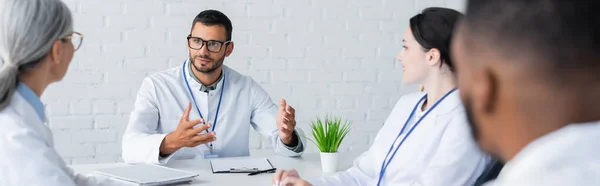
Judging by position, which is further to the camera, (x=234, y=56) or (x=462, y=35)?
(x=234, y=56)

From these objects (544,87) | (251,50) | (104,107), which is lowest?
(104,107)

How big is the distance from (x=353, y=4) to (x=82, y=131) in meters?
1.90

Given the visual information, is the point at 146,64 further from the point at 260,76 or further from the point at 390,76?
the point at 390,76

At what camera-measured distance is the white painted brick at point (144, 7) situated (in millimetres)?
3879

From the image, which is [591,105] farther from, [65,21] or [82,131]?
[82,131]

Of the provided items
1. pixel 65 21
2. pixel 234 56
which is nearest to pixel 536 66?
pixel 65 21

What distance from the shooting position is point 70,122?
12.7 feet

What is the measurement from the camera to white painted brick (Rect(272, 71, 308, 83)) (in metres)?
4.21

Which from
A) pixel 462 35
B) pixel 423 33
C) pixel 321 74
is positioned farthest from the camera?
pixel 321 74

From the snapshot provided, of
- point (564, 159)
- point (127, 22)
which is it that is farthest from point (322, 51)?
point (564, 159)

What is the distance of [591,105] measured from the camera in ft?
2.27

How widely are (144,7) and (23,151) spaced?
8.17 ft

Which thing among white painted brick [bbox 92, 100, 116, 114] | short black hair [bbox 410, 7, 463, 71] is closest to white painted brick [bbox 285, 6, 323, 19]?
white painted brick [bbox 92, 100, 116, 114]

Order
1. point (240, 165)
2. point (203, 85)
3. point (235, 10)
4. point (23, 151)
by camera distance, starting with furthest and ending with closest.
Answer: point (235, 10) < point (203, 85) < point (240, 165) < point (23, 151)
